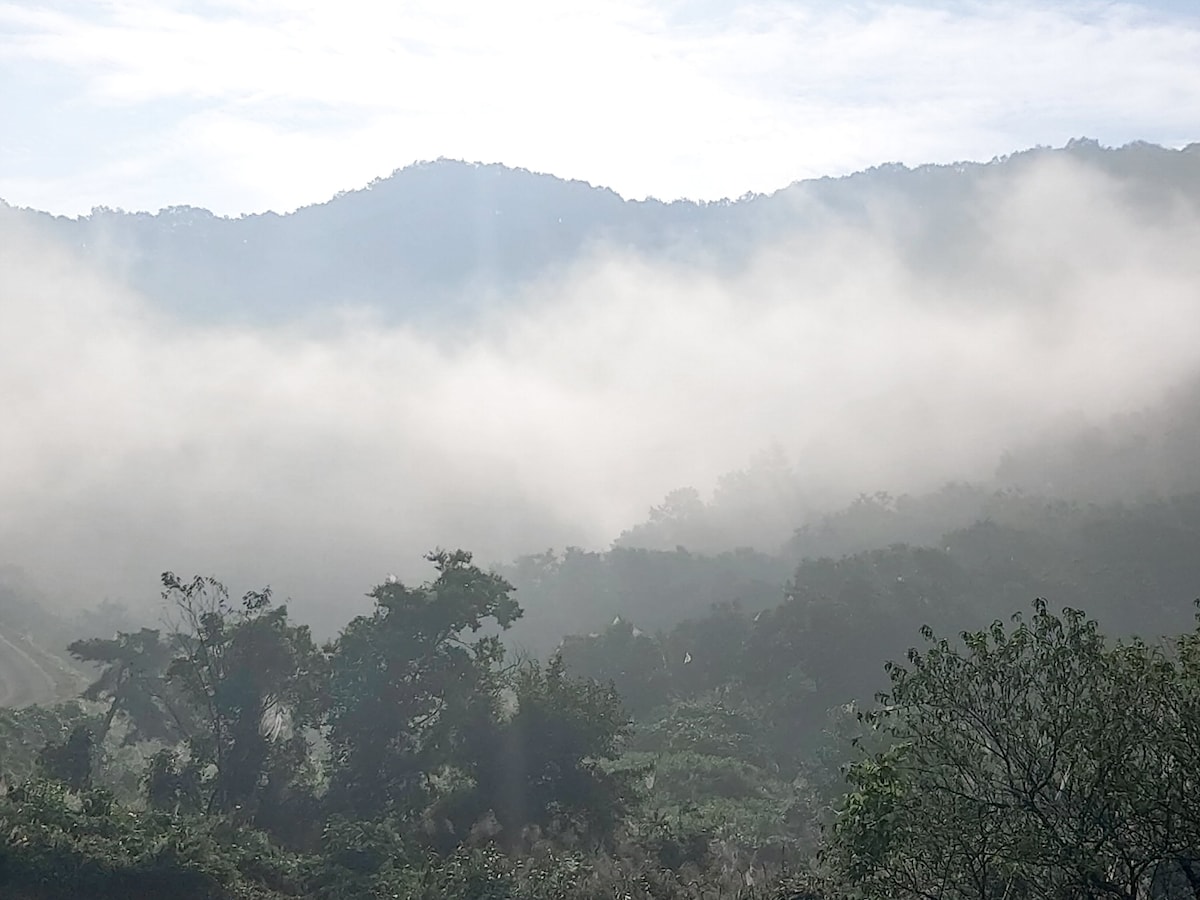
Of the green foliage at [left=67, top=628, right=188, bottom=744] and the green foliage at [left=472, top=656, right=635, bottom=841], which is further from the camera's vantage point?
the green foliage at [left=67, top=628, right=188, bottom=744]

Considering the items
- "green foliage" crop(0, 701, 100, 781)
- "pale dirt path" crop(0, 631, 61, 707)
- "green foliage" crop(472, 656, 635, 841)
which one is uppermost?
"green foliage" crop(472, 656, 635, 841)

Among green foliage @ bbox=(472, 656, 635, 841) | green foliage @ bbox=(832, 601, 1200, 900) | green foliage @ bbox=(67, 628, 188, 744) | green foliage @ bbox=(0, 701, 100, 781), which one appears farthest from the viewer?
green foliage @ bbox=(67, 628, 188, 744)

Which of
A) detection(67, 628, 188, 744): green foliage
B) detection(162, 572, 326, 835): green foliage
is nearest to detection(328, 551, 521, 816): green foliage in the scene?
detection(162, 572, 326, 835): green foliage

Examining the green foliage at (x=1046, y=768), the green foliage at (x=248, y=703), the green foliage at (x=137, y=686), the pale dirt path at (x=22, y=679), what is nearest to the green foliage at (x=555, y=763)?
the green foliage at (x=248, y=703)

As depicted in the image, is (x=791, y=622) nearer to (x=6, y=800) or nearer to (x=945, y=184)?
(x=6, y=800)

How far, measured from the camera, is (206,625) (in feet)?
90.0

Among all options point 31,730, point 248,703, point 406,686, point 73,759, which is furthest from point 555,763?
point 31,730

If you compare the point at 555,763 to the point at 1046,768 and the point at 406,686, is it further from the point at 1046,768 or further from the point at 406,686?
the point at 1046,768

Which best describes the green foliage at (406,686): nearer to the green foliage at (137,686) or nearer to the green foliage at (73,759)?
the green foliage at (73,759)

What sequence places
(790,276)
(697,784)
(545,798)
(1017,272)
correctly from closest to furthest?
(545,798) < (697,784) < (1017,272) < (790,276)

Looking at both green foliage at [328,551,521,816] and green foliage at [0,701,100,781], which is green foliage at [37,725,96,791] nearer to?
green foliage at [0,701,100,781]

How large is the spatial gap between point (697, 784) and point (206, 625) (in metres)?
15.5

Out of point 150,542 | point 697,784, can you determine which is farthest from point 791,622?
point 150,542

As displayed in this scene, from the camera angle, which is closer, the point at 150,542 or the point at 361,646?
the point at 361,646
